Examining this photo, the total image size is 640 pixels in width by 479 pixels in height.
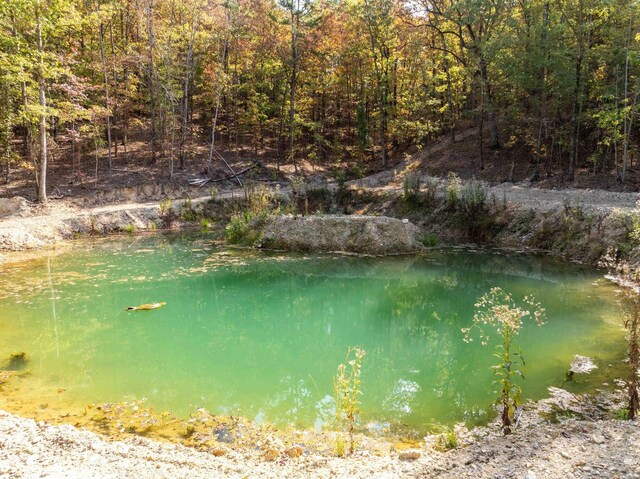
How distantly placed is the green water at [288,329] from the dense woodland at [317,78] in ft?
24.7

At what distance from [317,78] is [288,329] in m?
23.7

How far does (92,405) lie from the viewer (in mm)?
5676

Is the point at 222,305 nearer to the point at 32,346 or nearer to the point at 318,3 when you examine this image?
the point at 32,346

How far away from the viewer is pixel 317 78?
29094 mm

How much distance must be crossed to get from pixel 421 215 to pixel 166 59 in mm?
15742

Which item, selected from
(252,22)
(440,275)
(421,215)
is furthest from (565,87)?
(252,22)

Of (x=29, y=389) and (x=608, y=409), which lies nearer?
(x=608, y=409)

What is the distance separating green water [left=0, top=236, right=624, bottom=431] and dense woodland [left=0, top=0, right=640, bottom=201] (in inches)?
297

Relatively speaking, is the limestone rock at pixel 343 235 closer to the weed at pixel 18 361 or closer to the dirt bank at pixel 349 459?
the weed at pixel 18 361

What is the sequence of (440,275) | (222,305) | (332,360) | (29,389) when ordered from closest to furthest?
(29,389)
(332,360)
(222,305)
(440,275)

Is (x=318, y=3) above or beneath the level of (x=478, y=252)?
above

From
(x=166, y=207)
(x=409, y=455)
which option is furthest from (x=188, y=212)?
(x=409, y=455)

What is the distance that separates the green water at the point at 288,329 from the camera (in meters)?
6.09

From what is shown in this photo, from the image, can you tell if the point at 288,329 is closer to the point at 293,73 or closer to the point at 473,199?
the point at 473,199
